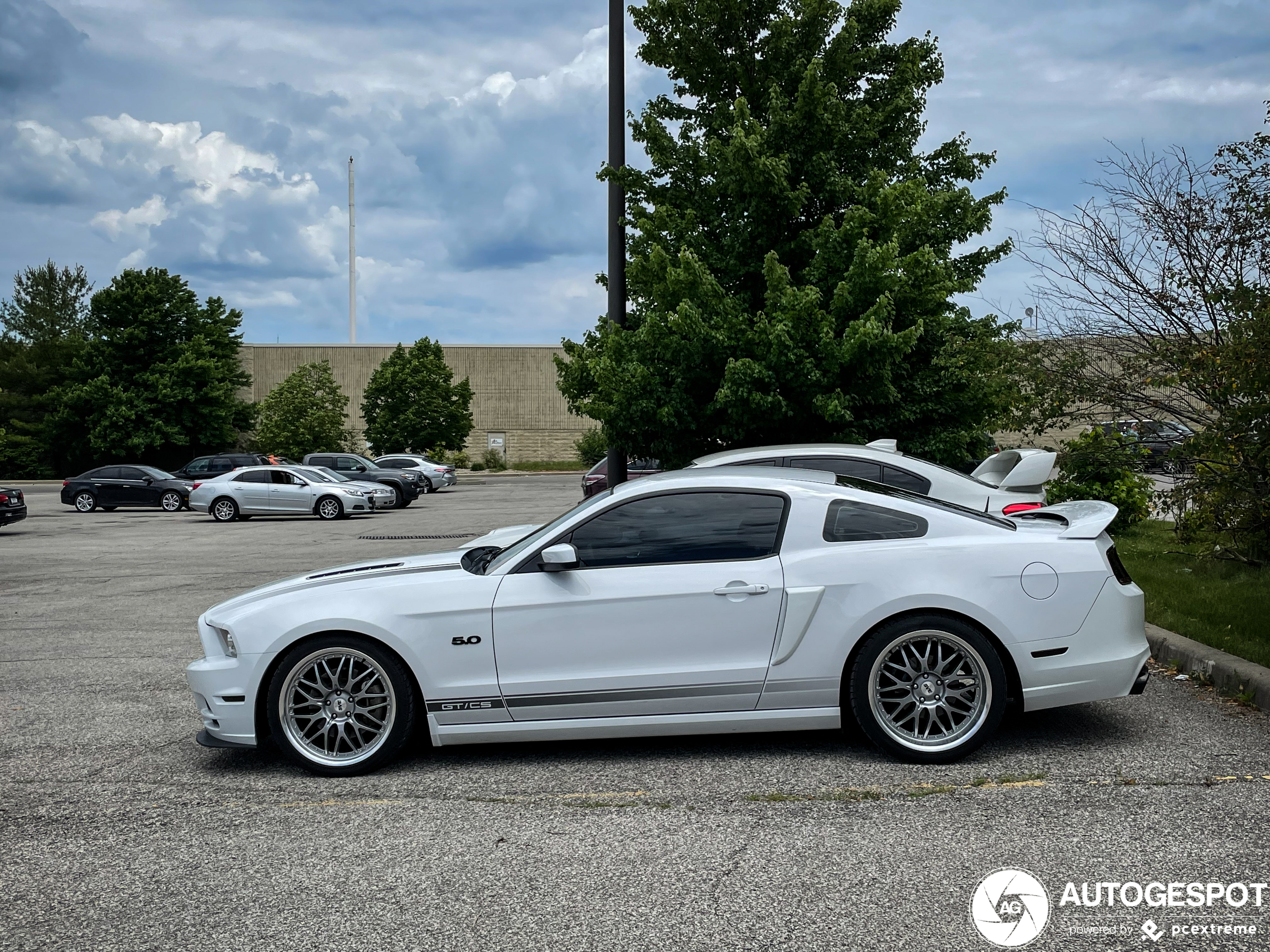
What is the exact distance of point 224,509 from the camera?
28172mm

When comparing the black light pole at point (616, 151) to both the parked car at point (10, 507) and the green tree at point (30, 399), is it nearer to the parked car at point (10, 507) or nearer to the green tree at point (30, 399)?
the parked car at point (10, 507)

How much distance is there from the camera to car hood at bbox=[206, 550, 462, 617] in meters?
5.63

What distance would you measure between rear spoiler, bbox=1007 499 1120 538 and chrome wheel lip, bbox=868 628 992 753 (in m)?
0.79

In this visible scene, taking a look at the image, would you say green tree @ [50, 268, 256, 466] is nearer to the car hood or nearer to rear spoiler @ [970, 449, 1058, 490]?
rear spoiler @ [970, 449, 1058, 490]

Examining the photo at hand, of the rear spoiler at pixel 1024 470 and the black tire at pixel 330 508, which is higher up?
the rear spoiler at pixel 1024 470

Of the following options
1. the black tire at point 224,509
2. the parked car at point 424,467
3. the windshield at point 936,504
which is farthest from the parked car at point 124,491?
the windshield at point 936,504

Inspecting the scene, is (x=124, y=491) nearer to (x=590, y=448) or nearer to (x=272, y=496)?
(x=272, y=496)

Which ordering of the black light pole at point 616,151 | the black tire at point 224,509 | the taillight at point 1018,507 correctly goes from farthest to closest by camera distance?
the black tire at point 224,509 < the black light pole at point 616,151 < the taillight at point 1018,507

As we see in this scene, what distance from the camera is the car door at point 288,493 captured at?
28219 mm

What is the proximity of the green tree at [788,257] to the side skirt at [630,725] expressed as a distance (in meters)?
7.11

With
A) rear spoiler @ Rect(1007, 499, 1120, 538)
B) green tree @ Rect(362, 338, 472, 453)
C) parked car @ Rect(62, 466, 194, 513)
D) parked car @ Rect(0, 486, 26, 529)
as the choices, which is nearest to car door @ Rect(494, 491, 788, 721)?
rear spoiler @ Rect(1007, 499, 1120, 538)

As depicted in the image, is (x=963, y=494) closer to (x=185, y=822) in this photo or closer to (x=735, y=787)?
(x=735, y=787)

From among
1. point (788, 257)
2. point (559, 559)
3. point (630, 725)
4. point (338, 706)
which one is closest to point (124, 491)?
point (788, 257)

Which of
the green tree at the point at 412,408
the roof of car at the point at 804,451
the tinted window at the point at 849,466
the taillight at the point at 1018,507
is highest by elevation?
the green tree at the point at 412,408
